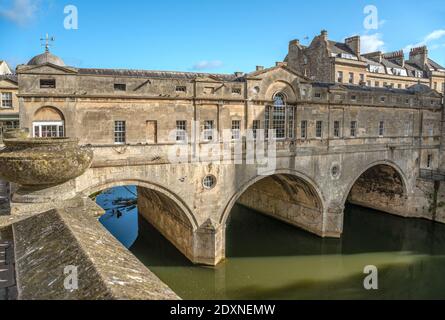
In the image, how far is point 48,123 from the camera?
15766 mm

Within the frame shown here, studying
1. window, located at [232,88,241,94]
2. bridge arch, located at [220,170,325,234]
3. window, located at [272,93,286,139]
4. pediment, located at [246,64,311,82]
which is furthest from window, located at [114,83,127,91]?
window, located at [272,93,286,139]

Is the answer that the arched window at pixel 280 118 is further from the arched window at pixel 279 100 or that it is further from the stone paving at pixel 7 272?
the stone paving at pixel 7 272

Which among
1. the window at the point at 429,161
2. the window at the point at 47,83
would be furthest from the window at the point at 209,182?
the window at the point at 429,161

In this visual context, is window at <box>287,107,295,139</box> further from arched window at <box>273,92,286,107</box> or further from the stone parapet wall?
the stone parapet wall

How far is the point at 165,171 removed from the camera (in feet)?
59.9

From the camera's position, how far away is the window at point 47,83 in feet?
50.9

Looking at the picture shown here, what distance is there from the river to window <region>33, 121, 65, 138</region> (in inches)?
362

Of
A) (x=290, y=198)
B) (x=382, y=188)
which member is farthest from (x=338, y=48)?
(x=290, y=198)

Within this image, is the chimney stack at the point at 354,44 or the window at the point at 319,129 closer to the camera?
the window at the point at 319,129

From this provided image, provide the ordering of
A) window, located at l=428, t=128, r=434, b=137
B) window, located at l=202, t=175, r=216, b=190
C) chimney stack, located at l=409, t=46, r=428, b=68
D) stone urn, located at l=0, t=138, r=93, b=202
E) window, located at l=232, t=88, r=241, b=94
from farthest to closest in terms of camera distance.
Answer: chimney stack, located at l=409, t=46, r=428, b=68 → window, located at l=428, t=128, r=434, b=137 → window, located at l=232, t=88, r=241, b=94 → window, located at l=202, t=175, r=216, b=190 → stone urn, located at l=0, t=138, r=93, b=202

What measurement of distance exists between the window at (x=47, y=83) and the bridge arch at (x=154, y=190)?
194 inches

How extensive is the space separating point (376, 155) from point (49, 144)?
2673 cm

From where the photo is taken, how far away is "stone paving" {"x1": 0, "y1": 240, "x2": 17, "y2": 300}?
3.36 meters
